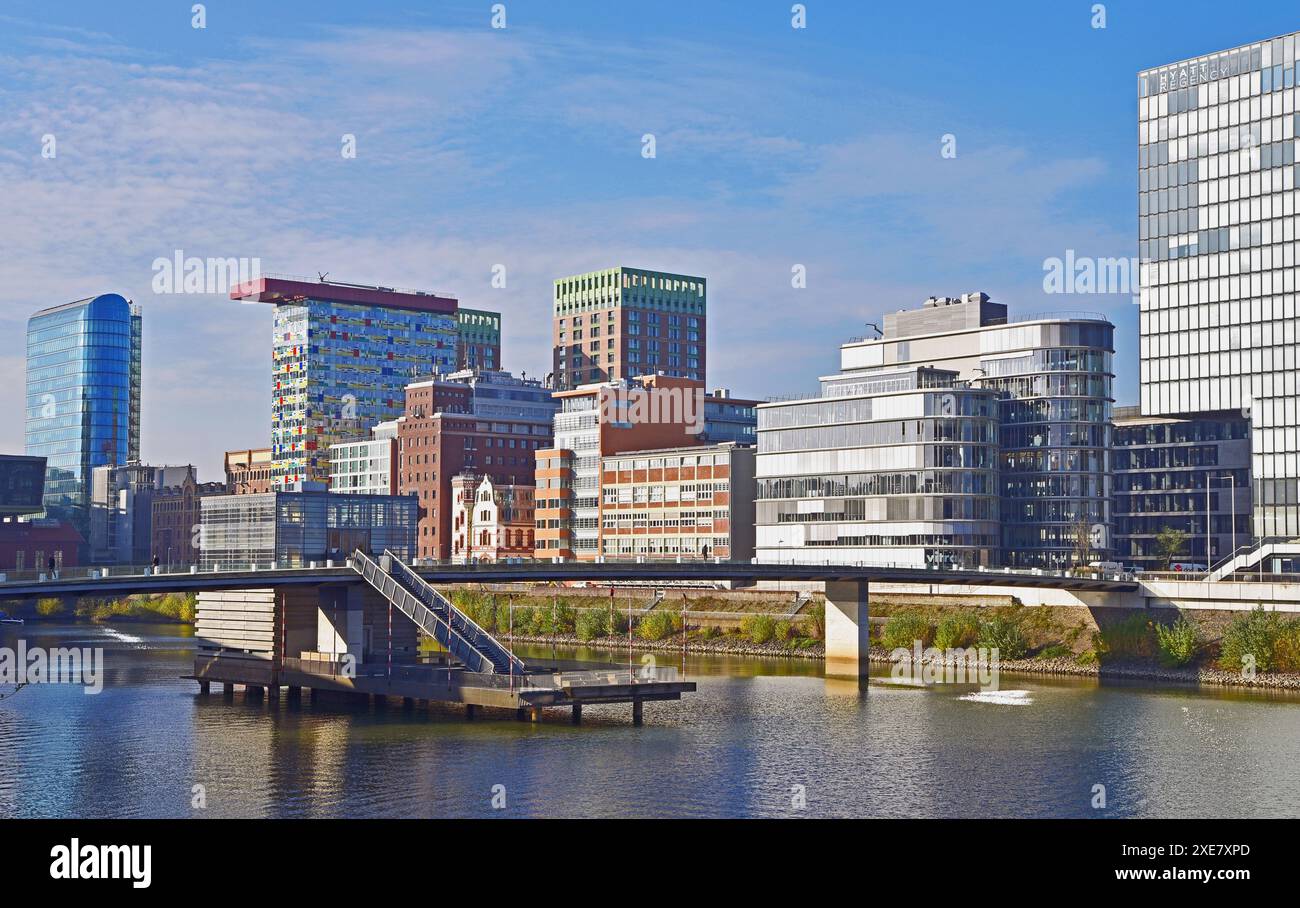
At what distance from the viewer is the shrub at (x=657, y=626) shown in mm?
160750

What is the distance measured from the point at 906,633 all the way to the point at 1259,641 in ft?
106

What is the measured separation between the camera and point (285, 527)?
117188 millimetres

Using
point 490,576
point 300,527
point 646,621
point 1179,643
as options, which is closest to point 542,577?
point 490,576

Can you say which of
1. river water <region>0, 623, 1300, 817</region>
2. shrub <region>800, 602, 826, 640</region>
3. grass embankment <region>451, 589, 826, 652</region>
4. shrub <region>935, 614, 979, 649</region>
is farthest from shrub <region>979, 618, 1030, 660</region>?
river water <region>0, 623, 1300, 817</region>

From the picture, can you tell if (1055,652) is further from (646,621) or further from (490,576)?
(490,576)

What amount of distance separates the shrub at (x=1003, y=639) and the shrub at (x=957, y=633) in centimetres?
124

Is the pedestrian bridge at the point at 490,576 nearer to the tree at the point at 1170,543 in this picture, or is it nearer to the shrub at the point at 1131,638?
the shrub at the point at 1131,638

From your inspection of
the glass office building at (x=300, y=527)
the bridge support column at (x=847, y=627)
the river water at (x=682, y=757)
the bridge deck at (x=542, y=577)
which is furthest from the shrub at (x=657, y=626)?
the river water at (x=682, y=757)

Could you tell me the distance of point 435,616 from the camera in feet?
318

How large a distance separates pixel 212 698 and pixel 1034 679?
59582 mm

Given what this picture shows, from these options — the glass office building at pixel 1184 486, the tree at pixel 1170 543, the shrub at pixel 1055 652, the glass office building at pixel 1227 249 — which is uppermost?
the glass office building at pixel 1227 249

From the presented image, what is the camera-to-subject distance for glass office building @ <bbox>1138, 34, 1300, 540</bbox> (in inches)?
6521

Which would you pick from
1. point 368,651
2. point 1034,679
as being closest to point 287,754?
point 368,651
